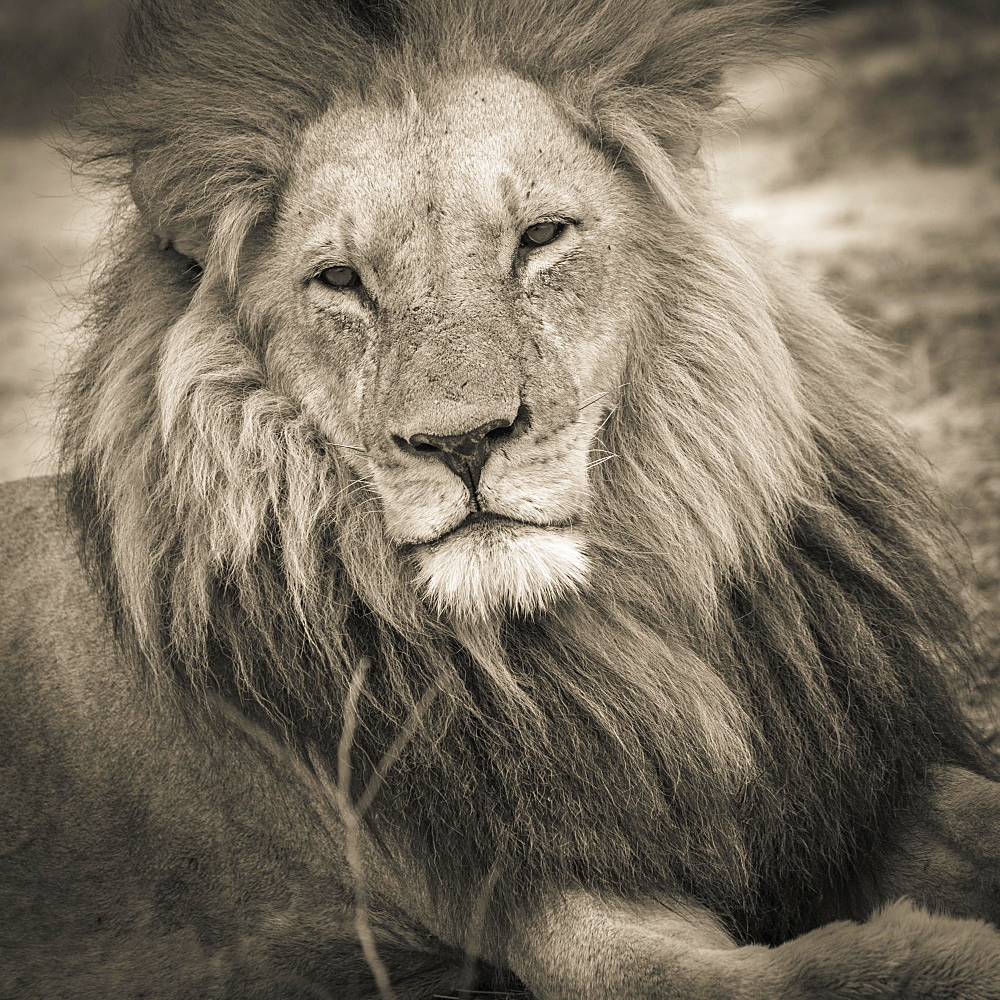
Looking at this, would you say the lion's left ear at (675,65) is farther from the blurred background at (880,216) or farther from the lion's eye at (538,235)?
the lion's eye at (538,235)

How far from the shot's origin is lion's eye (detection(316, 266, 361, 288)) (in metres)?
2.75

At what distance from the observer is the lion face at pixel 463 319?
97.4 inches

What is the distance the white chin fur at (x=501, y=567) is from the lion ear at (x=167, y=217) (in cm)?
94

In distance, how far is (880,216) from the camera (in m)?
7.58

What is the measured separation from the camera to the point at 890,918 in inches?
89.7

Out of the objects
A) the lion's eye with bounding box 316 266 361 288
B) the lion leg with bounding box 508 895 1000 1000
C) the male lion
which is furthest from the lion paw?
the lion's eye with bounding box 316 266 361 288

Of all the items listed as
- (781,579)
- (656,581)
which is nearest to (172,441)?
A: (656,581)

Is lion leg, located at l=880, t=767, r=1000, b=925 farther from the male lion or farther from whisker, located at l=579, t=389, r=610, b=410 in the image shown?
whisker, located at l=579, t=389, r=610, b=410

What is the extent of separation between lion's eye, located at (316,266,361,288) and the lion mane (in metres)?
0.22

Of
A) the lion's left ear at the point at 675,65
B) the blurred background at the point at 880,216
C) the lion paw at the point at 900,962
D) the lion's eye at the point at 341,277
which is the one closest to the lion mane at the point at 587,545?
the lion's left ear at the point at 675,65

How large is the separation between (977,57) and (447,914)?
8.67 meters

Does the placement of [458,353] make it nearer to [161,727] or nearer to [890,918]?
[161,727]

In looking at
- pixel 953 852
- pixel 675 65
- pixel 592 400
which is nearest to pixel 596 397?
pixel 592 400

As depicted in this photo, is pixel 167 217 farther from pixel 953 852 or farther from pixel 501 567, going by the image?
pixel 953 852
